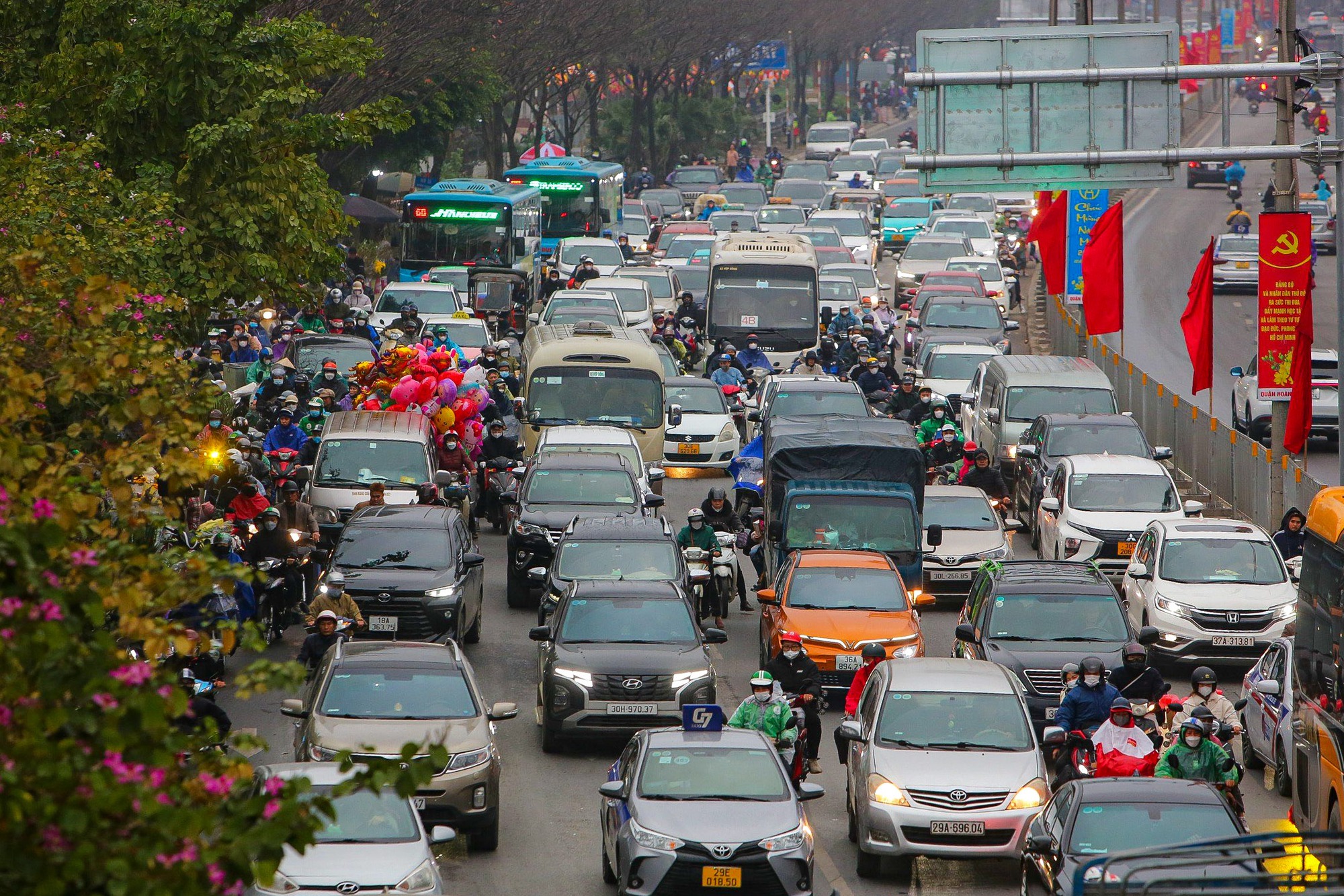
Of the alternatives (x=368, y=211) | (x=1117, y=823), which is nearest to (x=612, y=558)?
(x=1117, y=823)

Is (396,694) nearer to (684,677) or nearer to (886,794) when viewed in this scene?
(684,677)

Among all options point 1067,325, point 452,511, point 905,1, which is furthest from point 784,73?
point 452,511

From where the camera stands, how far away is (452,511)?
2170 centimetres

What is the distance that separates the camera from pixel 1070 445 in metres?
27.9

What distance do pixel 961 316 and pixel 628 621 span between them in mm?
24723

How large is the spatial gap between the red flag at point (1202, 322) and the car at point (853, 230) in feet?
95.1

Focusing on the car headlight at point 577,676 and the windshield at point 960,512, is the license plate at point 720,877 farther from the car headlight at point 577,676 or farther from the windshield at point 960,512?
the windshield at point 960,512

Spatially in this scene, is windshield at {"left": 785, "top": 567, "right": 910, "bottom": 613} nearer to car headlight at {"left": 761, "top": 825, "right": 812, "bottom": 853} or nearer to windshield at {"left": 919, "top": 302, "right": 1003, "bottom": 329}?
car headlight at {"left": 761, "top": 825, "right": 812, "bottom": 853}

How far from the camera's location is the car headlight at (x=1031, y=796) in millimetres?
14594

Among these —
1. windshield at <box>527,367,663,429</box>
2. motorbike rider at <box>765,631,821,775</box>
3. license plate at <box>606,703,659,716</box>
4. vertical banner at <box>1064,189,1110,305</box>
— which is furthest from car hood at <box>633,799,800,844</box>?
vertical banner at <box>1064,189,1110,305</box>

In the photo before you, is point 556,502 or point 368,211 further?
point 368,211

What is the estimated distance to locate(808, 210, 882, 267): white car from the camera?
57.6 m

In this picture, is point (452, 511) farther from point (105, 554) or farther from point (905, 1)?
point (905, 1)

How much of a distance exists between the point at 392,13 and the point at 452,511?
1140 inches
